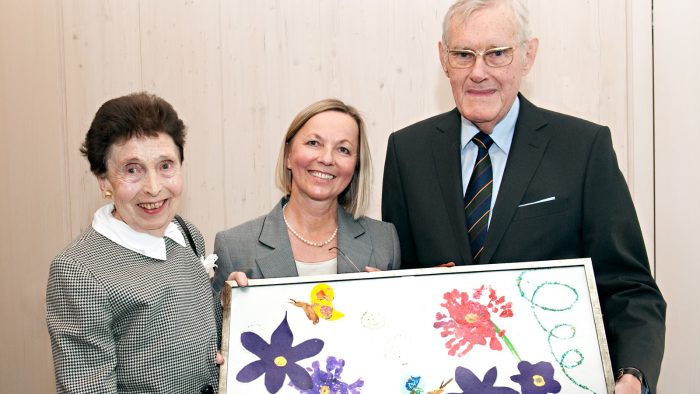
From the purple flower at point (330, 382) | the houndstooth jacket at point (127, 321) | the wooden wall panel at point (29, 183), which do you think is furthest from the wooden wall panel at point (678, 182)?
the wooden wall panel at point (29, 183)

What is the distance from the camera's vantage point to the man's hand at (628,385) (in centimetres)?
201

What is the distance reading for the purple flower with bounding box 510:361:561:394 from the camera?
2.02m

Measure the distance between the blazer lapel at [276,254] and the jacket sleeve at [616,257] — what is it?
0.96 m

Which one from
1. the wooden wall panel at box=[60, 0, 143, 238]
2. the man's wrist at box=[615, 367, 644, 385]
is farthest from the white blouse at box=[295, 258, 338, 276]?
the wooden wall panel at box=[60, 0, 143, 238]

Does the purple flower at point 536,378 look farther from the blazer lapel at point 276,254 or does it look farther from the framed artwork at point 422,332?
the blazer lapel at point 276,254

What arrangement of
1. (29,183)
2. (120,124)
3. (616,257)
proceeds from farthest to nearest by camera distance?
(29,183), (616,257), (120,124)

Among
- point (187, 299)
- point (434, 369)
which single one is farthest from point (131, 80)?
point (434, 369)

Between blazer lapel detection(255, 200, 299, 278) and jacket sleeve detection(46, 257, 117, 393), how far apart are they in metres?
0.63

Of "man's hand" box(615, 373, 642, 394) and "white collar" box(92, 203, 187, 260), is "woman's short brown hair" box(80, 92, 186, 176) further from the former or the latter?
"man's hand" box(615, 373, 642, 394)

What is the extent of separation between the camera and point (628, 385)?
202 centimetres

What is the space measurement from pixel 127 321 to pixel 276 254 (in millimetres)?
619

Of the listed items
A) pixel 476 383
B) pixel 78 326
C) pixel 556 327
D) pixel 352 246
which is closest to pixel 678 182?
pixel 556 327

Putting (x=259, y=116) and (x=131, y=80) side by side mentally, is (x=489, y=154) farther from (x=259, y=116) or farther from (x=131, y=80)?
(x=131, y=80)

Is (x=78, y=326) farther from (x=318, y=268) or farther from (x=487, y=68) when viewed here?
(x=487, y=68)
